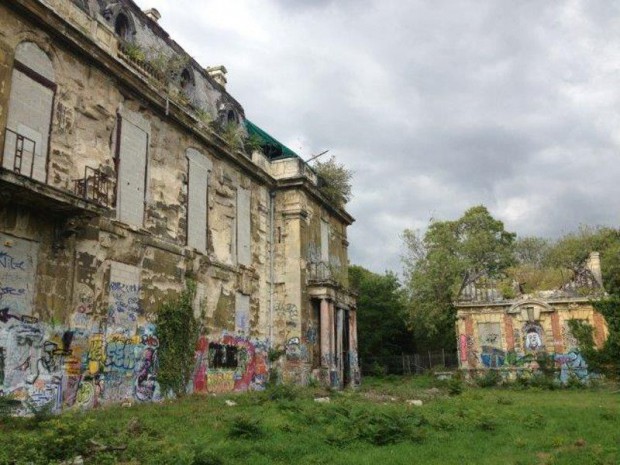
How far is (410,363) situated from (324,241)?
1662 centimetres

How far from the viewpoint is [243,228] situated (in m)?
21.7

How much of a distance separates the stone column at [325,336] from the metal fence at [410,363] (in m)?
14.5

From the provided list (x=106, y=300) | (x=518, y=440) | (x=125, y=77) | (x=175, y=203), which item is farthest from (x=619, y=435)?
(x=125, y=77)

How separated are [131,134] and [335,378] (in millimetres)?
14216

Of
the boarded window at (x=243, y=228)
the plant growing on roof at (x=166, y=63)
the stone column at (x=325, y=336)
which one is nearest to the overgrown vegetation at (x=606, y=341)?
the stone column at (x=325, y=336)

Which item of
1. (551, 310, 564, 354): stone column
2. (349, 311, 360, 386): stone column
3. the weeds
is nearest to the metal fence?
(349, 311, 360, 386): stone column

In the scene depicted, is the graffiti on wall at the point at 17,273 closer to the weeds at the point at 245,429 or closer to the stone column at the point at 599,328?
the weeds at the point at 245,429

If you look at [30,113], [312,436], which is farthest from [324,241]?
[312,436]

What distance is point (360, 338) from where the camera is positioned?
138ft

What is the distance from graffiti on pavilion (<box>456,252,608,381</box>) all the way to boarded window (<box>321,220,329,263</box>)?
770 centimetres

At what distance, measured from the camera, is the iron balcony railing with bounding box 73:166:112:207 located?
13.5 m

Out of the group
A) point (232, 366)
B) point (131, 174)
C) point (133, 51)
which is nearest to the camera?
point (131, 174)

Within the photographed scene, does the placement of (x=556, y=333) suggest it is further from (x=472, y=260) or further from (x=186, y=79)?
(x=186, y=79)

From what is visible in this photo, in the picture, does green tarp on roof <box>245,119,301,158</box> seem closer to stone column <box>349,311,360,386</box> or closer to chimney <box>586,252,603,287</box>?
stone column <box>349,311,360,386</box>
